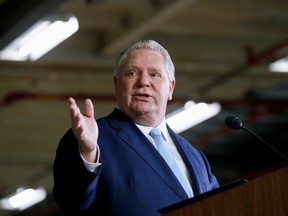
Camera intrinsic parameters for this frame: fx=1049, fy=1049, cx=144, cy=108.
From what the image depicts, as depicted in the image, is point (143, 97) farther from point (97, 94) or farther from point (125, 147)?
point (97, 94)

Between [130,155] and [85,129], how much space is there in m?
0.33

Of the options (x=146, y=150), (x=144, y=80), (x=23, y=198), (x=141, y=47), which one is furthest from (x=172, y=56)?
(x=23, y=198)

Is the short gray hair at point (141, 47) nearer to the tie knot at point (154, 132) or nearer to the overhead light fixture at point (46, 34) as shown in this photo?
the tie knot at point (154, 132)

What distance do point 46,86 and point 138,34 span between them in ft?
7.77

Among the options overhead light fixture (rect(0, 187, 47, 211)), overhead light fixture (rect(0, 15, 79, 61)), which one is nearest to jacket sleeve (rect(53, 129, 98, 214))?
overhead light fixture (rect(0, 15, 79, 61))

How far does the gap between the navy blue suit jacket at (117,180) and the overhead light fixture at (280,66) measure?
285 inches

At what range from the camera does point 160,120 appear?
3.49 metres

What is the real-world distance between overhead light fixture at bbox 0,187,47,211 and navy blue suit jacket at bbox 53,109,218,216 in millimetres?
13637

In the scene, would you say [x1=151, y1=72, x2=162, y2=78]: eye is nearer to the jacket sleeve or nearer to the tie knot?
the tie knot

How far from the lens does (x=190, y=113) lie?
1119 centimetres

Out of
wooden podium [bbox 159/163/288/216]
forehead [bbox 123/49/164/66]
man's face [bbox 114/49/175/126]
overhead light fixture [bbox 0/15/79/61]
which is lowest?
wooden podium [bbox 159/163/288/216]

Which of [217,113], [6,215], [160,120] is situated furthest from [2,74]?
[6,215]

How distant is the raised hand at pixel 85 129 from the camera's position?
2.98 metres

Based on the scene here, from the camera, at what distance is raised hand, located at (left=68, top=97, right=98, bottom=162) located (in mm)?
2980
